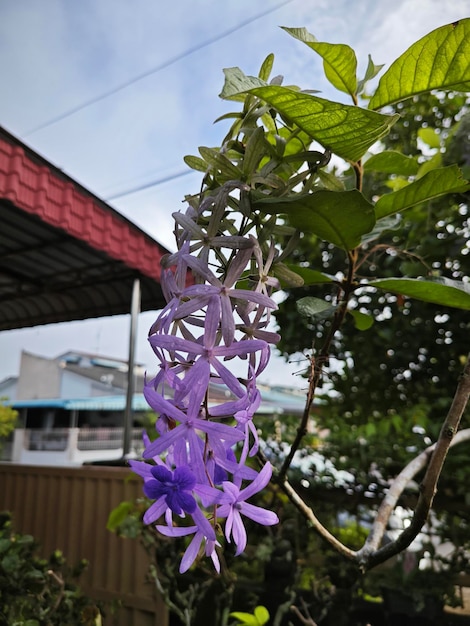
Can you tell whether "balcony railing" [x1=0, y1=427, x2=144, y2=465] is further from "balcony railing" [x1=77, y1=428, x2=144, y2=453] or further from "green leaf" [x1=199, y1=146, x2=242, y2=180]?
"green leaf" [x1=199, y1=146, x2=242, y2=180]

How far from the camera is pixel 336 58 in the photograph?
1.31ft

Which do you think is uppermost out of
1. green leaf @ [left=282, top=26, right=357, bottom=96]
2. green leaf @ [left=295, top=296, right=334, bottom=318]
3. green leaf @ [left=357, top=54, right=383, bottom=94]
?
green leaf @ [left=357, top=54, right=383, bottom=94]

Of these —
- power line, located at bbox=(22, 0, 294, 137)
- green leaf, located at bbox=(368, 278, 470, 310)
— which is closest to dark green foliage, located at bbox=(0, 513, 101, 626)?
green leaf, located at bbox=(368, 278, 470, 310)

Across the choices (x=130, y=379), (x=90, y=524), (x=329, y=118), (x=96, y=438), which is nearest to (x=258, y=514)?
(x=329, y=118)

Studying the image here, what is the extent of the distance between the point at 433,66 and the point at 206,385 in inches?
11.8

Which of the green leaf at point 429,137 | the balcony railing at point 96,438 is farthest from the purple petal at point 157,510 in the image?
the balcony railing at point 96,438

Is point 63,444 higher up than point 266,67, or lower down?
lower down

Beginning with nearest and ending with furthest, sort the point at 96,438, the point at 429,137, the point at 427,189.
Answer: the point at 427,189, the point at 429,137, the point at 96,438

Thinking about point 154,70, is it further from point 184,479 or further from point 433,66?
point 184,479

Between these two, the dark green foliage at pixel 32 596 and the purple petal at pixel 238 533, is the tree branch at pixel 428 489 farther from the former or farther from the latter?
the dark green foliage at pixel 32 596

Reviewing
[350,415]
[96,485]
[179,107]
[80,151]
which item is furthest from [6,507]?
[80,151]

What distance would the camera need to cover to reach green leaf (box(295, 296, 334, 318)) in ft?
1.66

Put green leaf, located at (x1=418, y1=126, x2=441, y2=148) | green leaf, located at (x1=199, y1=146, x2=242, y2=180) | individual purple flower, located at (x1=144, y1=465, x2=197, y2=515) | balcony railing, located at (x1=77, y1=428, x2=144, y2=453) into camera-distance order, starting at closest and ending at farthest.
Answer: individual purple flower, located at (x1=144, y1=465, x2=197, y2=515)
green leaf, located at (x1=199, y1=146, x2=242, y2=180)
green leaf, located at (x1=418, y1=126, x2=441, y2=148)
balcony railing, located at (x1=77, y1=428, x2=144, y2=453)

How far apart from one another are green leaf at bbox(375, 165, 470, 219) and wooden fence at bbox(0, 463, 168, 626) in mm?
1932
